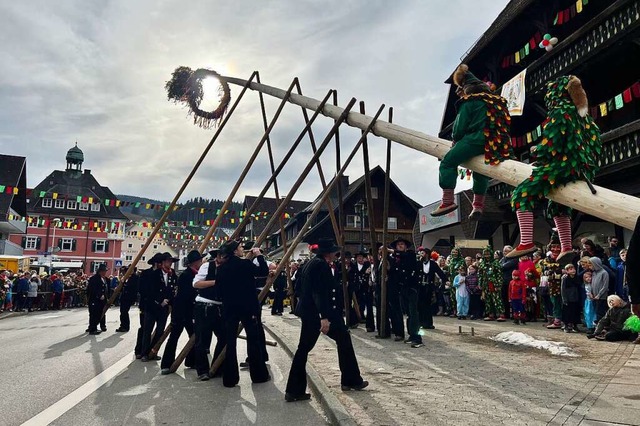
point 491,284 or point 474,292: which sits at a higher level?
point 491,284

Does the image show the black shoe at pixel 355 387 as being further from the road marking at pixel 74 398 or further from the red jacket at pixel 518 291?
the red jacket at pixel 518 291

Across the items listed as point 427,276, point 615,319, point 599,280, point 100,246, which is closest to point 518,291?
point 599,280

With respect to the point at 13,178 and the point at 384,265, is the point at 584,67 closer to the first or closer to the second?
the point at 384,265

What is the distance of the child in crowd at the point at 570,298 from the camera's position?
1041 centimetres

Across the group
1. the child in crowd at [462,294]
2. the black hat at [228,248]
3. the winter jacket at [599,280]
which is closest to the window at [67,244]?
the child in crowd at [462,294]

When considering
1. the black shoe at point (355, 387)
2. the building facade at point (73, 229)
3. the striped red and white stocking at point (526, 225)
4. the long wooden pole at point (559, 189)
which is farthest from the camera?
the building facade at point (73, 229)

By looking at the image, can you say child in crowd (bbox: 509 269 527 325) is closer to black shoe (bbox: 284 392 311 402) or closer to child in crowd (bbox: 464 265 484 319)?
child in crowd (bbox: 464 265 484 319)

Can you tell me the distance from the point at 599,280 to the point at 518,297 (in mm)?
2898

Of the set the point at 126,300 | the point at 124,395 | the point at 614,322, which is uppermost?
the point at 126,300

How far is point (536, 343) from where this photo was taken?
28.3 ft

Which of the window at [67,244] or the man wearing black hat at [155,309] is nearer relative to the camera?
the man wearing black hat at [155,309]

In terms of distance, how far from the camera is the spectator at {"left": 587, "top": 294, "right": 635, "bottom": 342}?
891 centimetres

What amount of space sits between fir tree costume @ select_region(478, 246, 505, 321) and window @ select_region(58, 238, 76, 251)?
56.9m

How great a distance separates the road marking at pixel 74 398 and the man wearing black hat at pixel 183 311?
79cm
